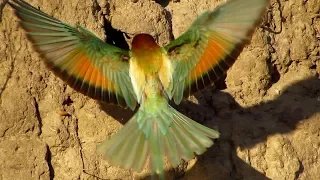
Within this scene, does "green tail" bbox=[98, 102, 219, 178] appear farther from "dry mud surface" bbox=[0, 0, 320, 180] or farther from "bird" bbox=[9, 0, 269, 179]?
"dry mud surface" bbox=[0, 0, 320, 180]

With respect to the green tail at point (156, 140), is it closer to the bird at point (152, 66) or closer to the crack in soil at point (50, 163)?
the bird at point (152, 66)

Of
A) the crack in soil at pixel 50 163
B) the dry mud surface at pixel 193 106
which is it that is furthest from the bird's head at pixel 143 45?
the crack in soil at pixel 50 163

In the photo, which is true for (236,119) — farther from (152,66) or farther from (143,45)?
(143,45)

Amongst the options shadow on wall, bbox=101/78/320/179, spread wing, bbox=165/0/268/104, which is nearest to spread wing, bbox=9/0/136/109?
shadow on wall, bbox=101/78/320/179

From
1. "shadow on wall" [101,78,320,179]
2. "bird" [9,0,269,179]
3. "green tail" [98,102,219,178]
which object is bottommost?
"shadow on wall" [101,78,320,179]

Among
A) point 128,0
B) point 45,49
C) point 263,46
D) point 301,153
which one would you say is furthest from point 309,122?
point 45,49

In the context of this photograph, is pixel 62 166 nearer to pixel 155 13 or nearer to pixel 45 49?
pixel 45 49

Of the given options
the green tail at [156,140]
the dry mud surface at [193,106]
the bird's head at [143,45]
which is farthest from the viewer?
the bird's head at [143,45]
